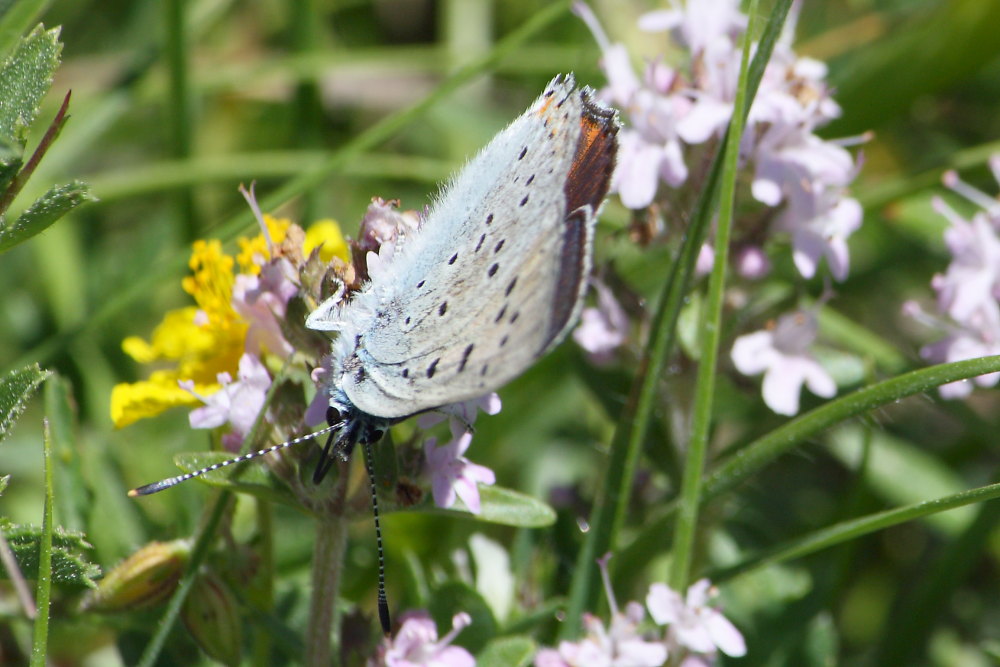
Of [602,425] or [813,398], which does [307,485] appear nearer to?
[813,398]

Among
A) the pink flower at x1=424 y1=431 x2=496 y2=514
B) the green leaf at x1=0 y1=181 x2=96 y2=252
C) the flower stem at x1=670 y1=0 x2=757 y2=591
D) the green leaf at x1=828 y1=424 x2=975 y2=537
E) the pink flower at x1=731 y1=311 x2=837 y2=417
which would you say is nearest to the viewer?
the green leaf at x1=0 y1=181 x2=96 y2=252

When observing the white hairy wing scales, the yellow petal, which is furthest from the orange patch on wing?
the yellow petal

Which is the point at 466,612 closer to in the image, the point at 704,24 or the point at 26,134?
the point at 26,134

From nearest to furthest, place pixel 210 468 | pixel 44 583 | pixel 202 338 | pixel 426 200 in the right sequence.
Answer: pixel 44 583 < pixel 210 468 < pixel 202 338 < pixel 426 200

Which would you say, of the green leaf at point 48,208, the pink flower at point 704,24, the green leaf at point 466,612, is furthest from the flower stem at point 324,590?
the pink flower at point 704,24

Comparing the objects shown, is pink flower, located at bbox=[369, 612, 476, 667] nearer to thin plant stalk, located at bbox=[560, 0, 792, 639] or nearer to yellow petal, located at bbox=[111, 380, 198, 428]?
thin plant stalk, located at bbox=[560, 0, 792, 639]

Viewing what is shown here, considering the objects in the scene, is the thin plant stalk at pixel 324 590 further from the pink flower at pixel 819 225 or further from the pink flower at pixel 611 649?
the pink flower at pixel 819 225

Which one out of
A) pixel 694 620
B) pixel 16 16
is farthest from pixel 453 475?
pixel 16 16
